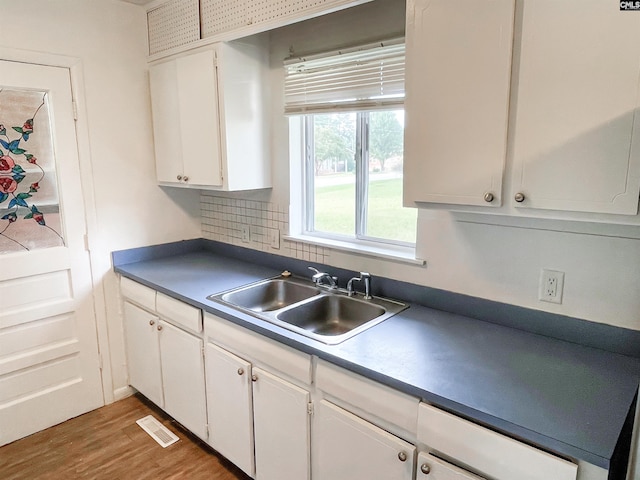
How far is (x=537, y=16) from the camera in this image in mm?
1252

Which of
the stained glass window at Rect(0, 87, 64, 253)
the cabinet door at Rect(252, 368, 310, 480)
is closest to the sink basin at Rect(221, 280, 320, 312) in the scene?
the cabinet door at Rect(252, 368, 310, 480)

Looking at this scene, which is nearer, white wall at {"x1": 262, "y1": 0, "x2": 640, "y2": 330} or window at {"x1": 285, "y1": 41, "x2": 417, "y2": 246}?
white wall at {"x1": 262, "y1": 0, "x2": 640, "y2": 330}

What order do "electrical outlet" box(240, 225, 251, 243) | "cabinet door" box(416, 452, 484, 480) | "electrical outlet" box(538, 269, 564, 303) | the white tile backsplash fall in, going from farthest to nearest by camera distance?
"electrical outlet" box(240, 225, 251, 243) < the white tile backsplash < "electrical outlet" box(538, 269, 564, 303) < "cabinet door" box(416, 452, 484, 480)

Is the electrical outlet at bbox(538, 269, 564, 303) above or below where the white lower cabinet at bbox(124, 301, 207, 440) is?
above

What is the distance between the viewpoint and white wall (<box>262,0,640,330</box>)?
1.48 metres

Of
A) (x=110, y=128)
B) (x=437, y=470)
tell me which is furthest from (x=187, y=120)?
(x=437, y=470)

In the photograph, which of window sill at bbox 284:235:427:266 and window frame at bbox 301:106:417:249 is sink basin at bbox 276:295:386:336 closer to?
window sill at bbox 284:235:427:266

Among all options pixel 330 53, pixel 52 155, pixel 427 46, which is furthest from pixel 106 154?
pixel 427 46

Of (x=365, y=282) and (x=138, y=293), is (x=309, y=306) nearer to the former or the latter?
(x=365, y=282)

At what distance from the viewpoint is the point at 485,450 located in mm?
1192

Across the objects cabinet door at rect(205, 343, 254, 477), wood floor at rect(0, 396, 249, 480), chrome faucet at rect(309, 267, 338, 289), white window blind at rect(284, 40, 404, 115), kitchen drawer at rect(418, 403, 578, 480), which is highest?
white window blind at rect(284, 40, 404, 115)

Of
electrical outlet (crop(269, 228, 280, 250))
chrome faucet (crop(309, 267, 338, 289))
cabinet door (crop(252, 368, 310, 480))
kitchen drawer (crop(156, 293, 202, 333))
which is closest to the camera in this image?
cabinet door (crop(252, 368, 310, 480))

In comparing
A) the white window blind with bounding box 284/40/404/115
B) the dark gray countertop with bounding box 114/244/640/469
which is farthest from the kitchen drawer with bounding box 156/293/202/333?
the white window blind with bounding box 284/40/404/115

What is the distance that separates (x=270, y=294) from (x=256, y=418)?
0.70m
